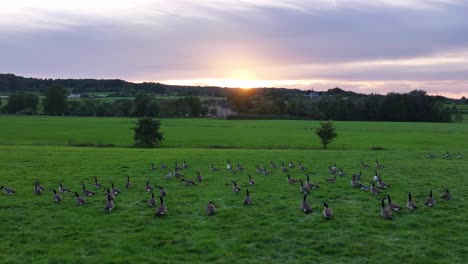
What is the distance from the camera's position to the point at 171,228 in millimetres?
17266

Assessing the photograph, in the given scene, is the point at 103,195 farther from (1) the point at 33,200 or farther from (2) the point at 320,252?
(2) the point at 320,252

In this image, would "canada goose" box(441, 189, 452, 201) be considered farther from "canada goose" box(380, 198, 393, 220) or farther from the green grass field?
"canada goose" box(380, 198, 393, 220)

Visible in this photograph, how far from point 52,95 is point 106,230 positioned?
163279 mm

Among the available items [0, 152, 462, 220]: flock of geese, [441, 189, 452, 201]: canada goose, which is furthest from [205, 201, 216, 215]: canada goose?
[441, 189, 452, 201]: canada goose

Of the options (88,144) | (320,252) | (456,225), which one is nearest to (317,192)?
(456,225)

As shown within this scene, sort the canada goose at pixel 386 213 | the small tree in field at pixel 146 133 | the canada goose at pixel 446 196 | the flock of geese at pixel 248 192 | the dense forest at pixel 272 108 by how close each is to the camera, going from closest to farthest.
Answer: the canada goose at pixel 386 213, the flock of geese at pixel 248 192, the canada goose at pixel 446 196, the small tree in field at pixel 146 133, the dense forest at pixel 272 108

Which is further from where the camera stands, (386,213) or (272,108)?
(272,108)

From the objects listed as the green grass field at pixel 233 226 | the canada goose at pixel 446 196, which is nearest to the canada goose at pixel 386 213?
the green grass field at pixel 233 226

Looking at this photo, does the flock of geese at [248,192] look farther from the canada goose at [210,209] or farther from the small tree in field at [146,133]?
the small tree in field at [146,133]

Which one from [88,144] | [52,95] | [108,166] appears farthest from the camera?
[52,95]

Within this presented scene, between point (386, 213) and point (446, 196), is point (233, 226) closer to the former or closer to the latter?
point (386, 213)

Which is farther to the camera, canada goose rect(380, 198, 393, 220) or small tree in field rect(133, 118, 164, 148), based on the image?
small tree in field rect(133, 118, 164, 148)

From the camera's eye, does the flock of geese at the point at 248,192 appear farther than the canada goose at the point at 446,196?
No

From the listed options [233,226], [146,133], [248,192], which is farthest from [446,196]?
[146,133]
